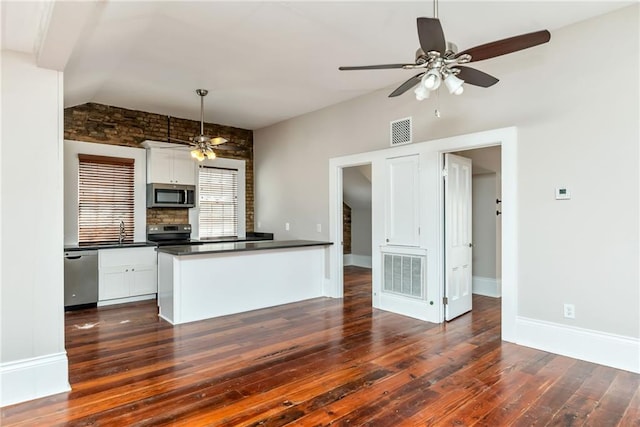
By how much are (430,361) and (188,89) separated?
4303mm

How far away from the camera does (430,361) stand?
319cm

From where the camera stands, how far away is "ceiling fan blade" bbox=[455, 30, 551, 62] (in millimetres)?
2145

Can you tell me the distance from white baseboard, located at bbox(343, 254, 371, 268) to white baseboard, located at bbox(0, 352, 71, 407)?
677 centimetres

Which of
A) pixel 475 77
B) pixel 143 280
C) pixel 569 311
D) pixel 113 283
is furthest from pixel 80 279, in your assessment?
pixel 569 311

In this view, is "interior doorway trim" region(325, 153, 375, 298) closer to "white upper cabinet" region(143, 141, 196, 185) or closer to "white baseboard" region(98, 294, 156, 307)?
"white upper cabinet" region(143, 141, 196, 185)

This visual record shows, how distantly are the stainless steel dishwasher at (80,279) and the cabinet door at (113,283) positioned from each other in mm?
74

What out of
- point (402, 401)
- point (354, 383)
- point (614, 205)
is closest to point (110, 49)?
point (354, 383)

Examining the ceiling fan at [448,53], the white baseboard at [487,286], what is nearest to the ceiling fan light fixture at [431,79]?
the ceiling fan at [448,53]

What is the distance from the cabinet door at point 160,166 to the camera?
5.80m

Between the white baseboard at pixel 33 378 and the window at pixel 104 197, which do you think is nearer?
the white baseboard at pixel 33 378

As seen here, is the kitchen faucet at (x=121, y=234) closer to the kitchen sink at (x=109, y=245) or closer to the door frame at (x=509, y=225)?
the kitchen sink at (x=109, y=245)

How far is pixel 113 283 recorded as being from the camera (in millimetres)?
5164

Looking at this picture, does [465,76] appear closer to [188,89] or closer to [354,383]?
[354,383]

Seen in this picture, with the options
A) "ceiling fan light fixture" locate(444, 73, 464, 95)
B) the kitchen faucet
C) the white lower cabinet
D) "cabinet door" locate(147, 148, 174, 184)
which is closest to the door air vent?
"ceiling fan light fixture" locate(444, 73, 464, 95)
